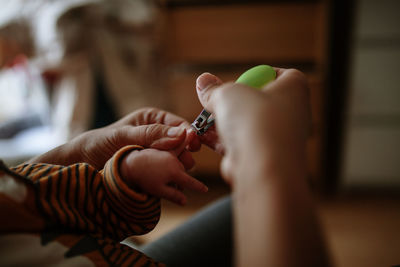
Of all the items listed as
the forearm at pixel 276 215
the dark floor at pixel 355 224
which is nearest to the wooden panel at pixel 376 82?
the dark floor at pixel 355 224

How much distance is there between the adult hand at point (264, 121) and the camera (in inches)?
9.3

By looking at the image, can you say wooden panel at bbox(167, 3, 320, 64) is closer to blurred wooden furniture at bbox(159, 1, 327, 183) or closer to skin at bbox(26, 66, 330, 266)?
blurred wooden furniture at bbox(159, 1, 327, 183)

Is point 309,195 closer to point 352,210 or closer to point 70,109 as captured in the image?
point 70,109

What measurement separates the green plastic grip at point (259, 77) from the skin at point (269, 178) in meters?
0.06

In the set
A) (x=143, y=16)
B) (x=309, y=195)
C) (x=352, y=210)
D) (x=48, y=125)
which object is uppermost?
(x=143, y=16)

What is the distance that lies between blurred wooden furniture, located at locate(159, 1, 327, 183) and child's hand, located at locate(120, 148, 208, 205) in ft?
2.37

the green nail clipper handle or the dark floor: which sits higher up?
the green nail clipper handle

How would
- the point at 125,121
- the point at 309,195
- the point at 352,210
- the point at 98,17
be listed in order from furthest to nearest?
the point at 352,210
the point at 98,17
the point at 125,121
the point at 309,195

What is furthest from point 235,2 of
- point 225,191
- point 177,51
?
point 225,191

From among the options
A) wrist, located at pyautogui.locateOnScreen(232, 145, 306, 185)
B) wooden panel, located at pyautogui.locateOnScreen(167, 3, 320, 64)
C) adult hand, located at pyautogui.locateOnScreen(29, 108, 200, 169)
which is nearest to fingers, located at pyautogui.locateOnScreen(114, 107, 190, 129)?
adult hand, located at pyautogui.locateOnScreen(29, 108, 200, 169)

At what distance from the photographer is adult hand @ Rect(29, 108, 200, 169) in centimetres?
40

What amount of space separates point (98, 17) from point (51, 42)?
203 millimetres

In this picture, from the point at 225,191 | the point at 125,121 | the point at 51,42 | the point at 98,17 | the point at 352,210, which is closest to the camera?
the point at 125,121

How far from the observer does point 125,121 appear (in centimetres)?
47
